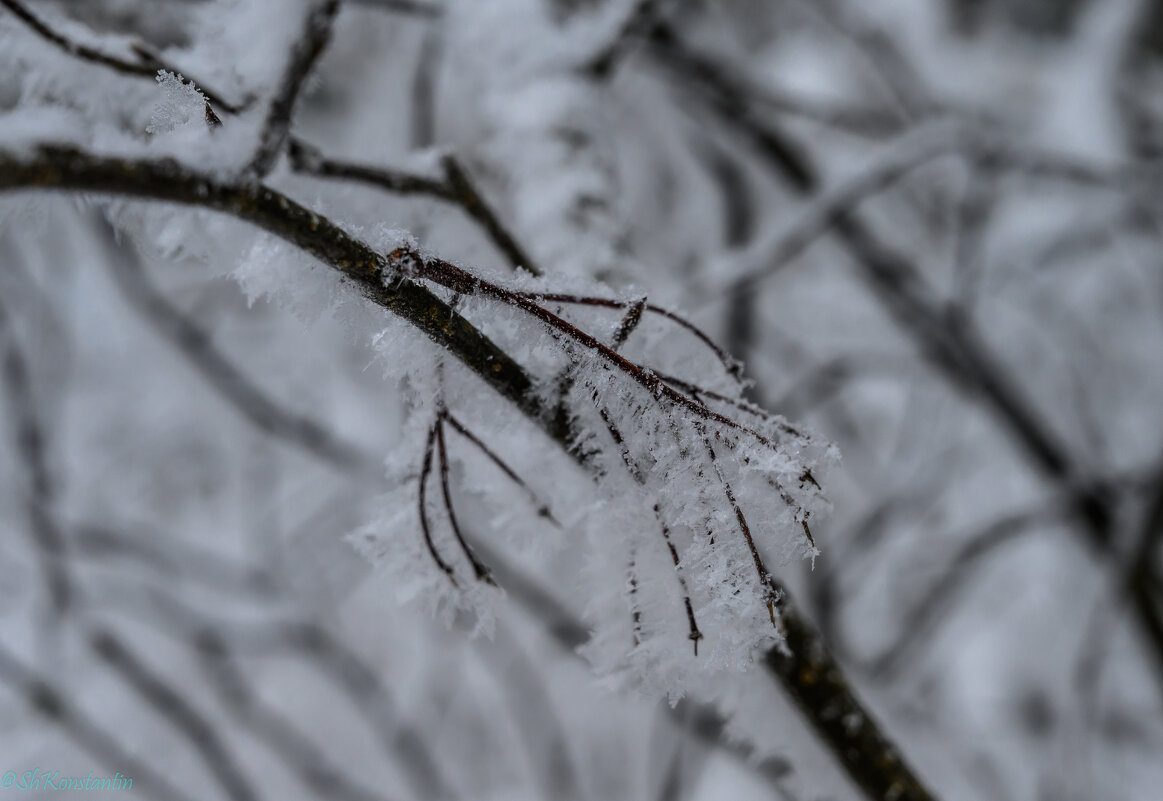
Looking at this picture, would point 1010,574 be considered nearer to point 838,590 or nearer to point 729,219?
point 838,590

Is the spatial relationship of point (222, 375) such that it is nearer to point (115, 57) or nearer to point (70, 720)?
point (70, 720)

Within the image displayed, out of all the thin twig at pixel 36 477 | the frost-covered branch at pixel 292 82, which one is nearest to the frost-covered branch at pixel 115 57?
the frost-covered branch at pixel 292 82

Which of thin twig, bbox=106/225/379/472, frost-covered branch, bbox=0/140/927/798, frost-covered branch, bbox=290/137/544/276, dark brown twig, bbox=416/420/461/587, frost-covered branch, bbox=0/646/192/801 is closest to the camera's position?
frost-covered branch, bbox=0/140/927/798

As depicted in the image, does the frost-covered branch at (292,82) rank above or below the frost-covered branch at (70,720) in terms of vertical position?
below

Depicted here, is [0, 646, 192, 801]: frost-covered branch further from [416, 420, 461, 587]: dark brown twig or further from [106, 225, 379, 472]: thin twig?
[416, 420, 461, 587]: dark brown twig

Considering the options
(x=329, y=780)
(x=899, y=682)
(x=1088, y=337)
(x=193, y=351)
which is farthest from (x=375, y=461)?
(x=1088, y=337)

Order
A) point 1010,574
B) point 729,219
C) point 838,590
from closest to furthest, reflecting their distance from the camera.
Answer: point 729,219, point 838,590, point 1010,574

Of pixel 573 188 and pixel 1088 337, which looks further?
pixel 1088 337

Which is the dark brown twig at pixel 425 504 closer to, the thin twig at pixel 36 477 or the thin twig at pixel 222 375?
the thin twig at pixel 222 375

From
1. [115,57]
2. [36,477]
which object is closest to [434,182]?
[115,57]

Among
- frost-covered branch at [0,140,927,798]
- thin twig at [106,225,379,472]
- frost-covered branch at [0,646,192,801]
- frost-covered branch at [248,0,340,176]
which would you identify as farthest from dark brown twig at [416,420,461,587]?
frost-covered branch at [0,646,192,801]

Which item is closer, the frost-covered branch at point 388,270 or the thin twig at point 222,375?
the frost-covered branch at point 388,270
